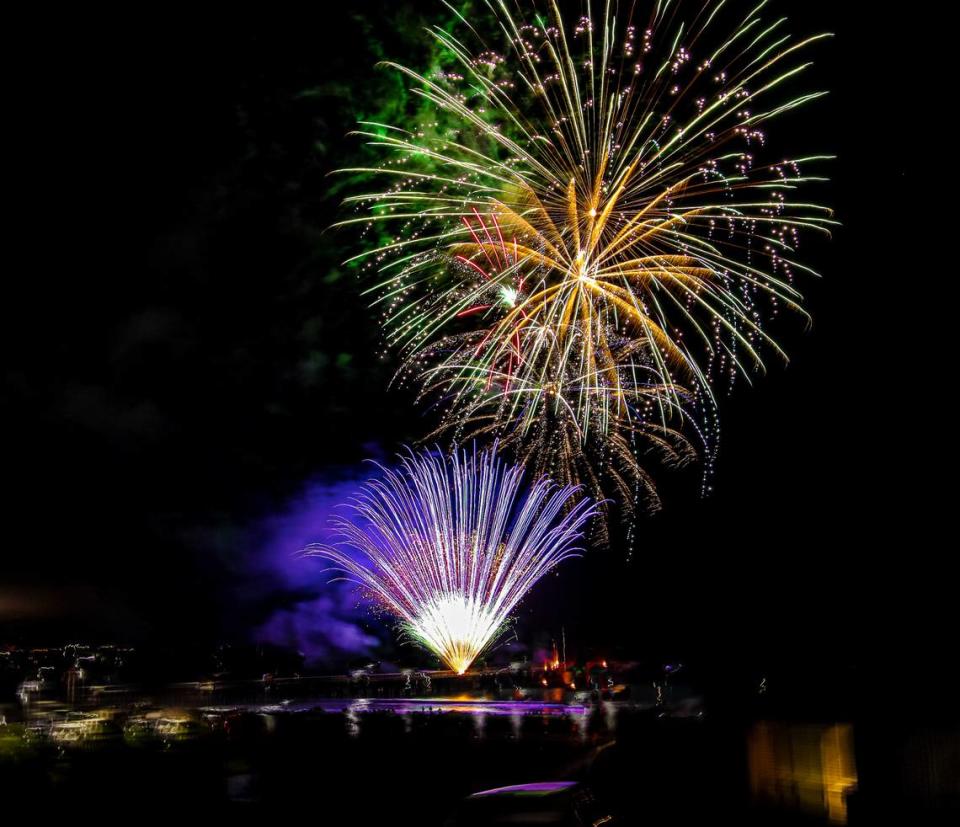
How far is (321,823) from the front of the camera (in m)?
11.2

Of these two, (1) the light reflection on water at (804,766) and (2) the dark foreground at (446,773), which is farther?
(2) the dark foreground at (446,773)

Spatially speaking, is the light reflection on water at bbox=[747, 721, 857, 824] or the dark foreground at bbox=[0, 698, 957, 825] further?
the dark foreground at bbox=[0, 698, 957, 825]

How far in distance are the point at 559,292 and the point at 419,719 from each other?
1160 cm

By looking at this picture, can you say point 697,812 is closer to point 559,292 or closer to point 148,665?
point 559,292

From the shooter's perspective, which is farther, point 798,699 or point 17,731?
point 17,731

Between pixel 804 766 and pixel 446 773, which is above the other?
pixel 804 766

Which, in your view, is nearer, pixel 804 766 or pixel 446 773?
pixel 804 766

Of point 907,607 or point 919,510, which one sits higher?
point 919,510

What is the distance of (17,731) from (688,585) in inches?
1189

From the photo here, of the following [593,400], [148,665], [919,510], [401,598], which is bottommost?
[148,665]

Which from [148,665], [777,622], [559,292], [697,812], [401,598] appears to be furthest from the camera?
[148,665]

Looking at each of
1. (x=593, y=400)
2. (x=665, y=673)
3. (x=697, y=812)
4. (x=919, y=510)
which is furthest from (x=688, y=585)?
(x=697, y=812)

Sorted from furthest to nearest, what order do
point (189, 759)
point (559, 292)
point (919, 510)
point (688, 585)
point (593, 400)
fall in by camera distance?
point (688, 585) < point (919, 510) < point (593, 400) < point (559, 292) < point (189, 759)

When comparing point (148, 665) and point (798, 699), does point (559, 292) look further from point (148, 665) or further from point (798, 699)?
point (148, 665)
